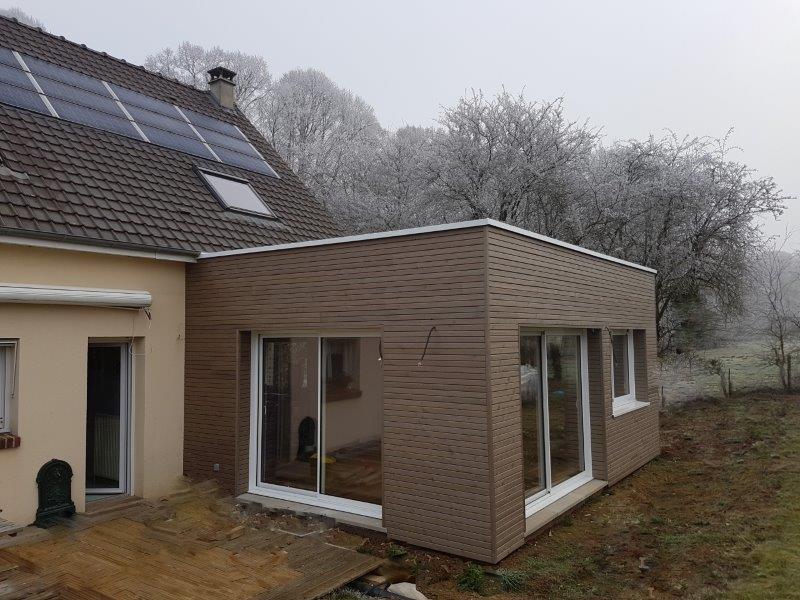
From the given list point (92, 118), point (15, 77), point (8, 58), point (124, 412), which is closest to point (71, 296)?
point (124, 412)

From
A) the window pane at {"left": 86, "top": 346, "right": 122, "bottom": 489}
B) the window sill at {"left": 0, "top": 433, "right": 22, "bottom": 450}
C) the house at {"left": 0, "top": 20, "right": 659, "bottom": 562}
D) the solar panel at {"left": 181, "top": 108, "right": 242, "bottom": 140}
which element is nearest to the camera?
the house at {"left": 0, "top": 20, "right": 659, "bottom": 562}

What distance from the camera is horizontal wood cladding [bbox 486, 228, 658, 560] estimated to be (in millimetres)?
5137

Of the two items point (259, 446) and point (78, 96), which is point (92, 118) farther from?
point (259, 446)

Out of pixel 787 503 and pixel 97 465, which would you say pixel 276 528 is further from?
pixel 787 503

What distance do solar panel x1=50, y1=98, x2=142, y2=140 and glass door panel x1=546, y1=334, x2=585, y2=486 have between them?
763cm

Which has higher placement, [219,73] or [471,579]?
[219,73]

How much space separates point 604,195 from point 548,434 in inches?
426

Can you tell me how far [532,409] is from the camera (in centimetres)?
646

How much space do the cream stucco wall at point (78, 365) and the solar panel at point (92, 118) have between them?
3216mm

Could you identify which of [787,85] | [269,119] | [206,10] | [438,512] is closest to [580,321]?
[438,512]

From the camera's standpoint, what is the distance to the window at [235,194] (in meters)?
9.10

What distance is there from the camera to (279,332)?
22.7ft

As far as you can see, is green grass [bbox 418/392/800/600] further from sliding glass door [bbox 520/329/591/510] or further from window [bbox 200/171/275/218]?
window [bbox 200/171/275/218]

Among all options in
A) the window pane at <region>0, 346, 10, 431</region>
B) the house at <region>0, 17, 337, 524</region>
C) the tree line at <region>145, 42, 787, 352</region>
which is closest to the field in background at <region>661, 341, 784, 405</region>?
the tree line at <region>145, 42, 787, 352</region>
